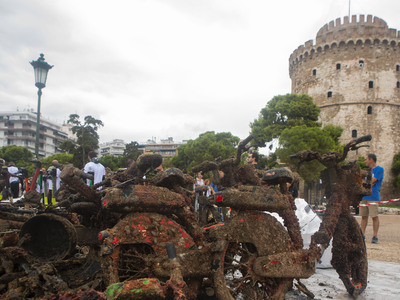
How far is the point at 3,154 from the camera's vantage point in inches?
2379

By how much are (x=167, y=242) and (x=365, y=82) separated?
42696mm

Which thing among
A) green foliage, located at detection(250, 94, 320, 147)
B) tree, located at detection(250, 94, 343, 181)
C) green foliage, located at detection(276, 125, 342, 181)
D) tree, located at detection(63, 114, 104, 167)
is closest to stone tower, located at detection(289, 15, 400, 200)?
tree, located at detection(250, 94, 343, 181)

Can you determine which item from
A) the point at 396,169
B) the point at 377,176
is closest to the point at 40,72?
the point at 377,176

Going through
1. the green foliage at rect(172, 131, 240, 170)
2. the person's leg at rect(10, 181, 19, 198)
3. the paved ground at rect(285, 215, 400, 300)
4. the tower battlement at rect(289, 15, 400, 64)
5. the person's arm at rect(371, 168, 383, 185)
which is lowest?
the paved ground at rect(285, 215, 400, 300)

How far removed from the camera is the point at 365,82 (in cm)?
3962

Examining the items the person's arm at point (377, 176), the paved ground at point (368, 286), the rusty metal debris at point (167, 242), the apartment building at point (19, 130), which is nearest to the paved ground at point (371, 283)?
the paved ground at point (368, 286)

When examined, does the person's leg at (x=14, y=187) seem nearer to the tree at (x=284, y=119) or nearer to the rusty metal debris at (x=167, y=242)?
the rusty metal debris at (x=167, y=242)

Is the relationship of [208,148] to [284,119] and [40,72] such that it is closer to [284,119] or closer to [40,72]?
[284,119]

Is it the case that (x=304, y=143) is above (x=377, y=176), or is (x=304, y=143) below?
above

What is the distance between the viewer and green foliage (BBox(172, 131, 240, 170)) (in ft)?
145

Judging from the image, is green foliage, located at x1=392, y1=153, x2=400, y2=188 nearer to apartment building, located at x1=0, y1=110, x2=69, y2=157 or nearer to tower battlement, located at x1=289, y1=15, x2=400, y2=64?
tower battlement, located at x1=289, y1=15, x2=400, y2=64

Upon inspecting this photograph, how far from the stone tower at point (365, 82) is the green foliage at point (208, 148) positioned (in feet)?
45.0

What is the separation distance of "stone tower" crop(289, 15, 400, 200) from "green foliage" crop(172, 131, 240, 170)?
1372cm

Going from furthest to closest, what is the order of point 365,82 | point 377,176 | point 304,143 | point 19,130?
point 19,130 < point 365,82 < point 304,143 < point 377,176
